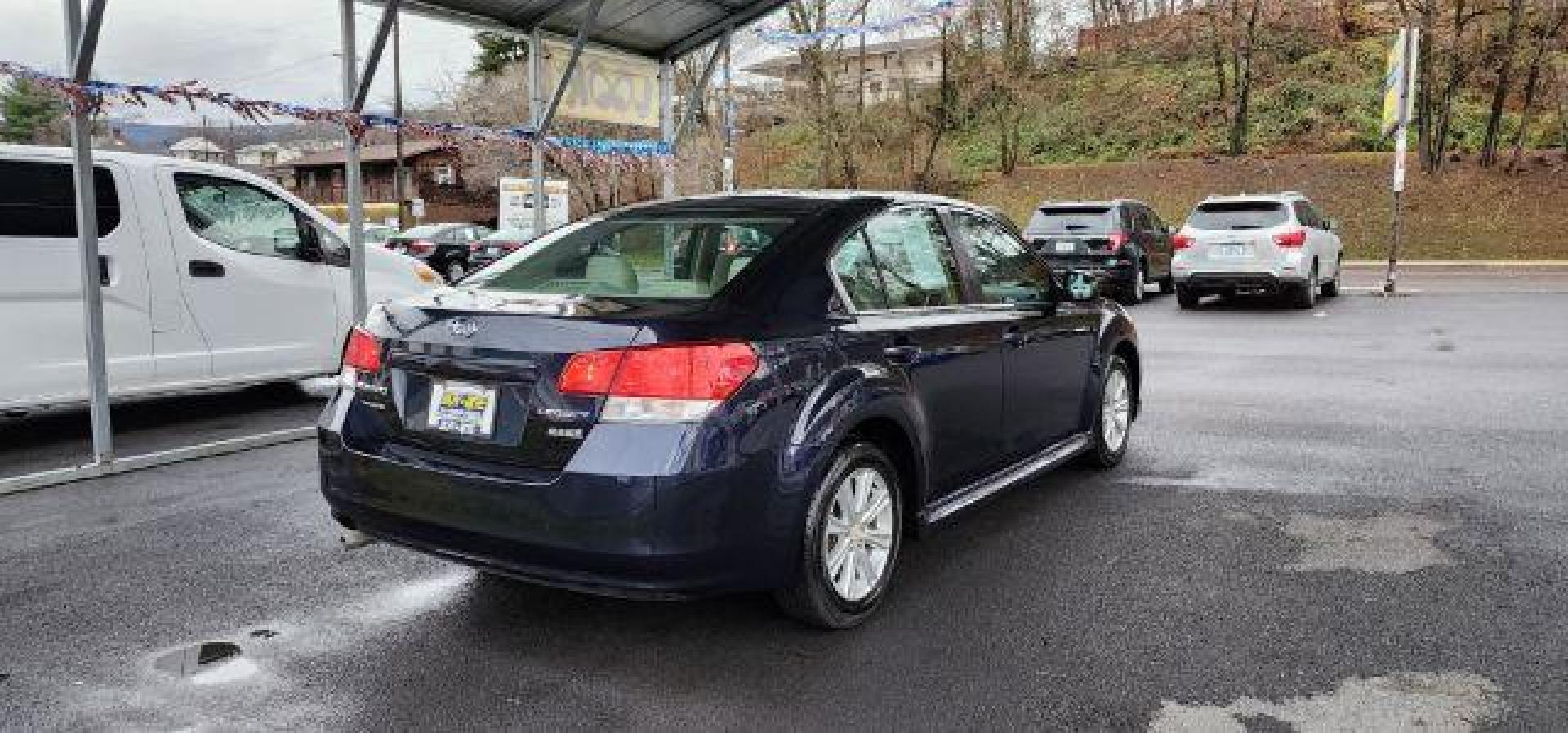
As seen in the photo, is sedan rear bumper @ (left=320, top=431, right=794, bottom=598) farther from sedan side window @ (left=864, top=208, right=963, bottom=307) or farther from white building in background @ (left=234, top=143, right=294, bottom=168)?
white building in background @ (left=234, top=143, right=294, bottom=168)

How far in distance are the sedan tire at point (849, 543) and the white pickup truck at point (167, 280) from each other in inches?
221

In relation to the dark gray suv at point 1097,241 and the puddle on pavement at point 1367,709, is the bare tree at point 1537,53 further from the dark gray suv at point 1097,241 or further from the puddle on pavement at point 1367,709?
the puddle on pavement at point 1367,709

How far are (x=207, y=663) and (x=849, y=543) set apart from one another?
2.14m

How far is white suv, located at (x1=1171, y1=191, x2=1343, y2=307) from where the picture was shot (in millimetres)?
15922

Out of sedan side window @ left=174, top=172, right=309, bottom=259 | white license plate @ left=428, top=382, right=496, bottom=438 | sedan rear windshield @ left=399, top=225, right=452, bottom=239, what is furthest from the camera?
sedan rear windshield @ left=399, top=225, right=452, bottom=239

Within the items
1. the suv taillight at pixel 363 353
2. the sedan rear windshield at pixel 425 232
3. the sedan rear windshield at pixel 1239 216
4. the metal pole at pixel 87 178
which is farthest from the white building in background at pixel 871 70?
the suv taillight at pixel 363 353

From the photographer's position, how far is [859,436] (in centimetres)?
401

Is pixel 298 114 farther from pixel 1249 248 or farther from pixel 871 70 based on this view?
pixel 871 70

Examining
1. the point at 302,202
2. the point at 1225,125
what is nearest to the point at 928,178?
the point at 1225,125

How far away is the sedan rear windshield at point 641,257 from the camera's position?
4.00 metres

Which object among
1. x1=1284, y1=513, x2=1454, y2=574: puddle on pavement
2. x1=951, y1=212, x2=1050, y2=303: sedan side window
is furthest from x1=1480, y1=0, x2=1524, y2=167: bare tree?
x1=951, y1=212, x2=1050, y2=303: sedan side window

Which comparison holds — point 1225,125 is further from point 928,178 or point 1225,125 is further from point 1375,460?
point 1375,460

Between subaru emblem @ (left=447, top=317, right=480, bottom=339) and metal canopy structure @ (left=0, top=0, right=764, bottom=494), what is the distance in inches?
141

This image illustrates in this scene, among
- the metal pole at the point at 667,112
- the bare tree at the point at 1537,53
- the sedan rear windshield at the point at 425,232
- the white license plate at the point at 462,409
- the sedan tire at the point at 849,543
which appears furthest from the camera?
the bare tree at the point at 1537,53
